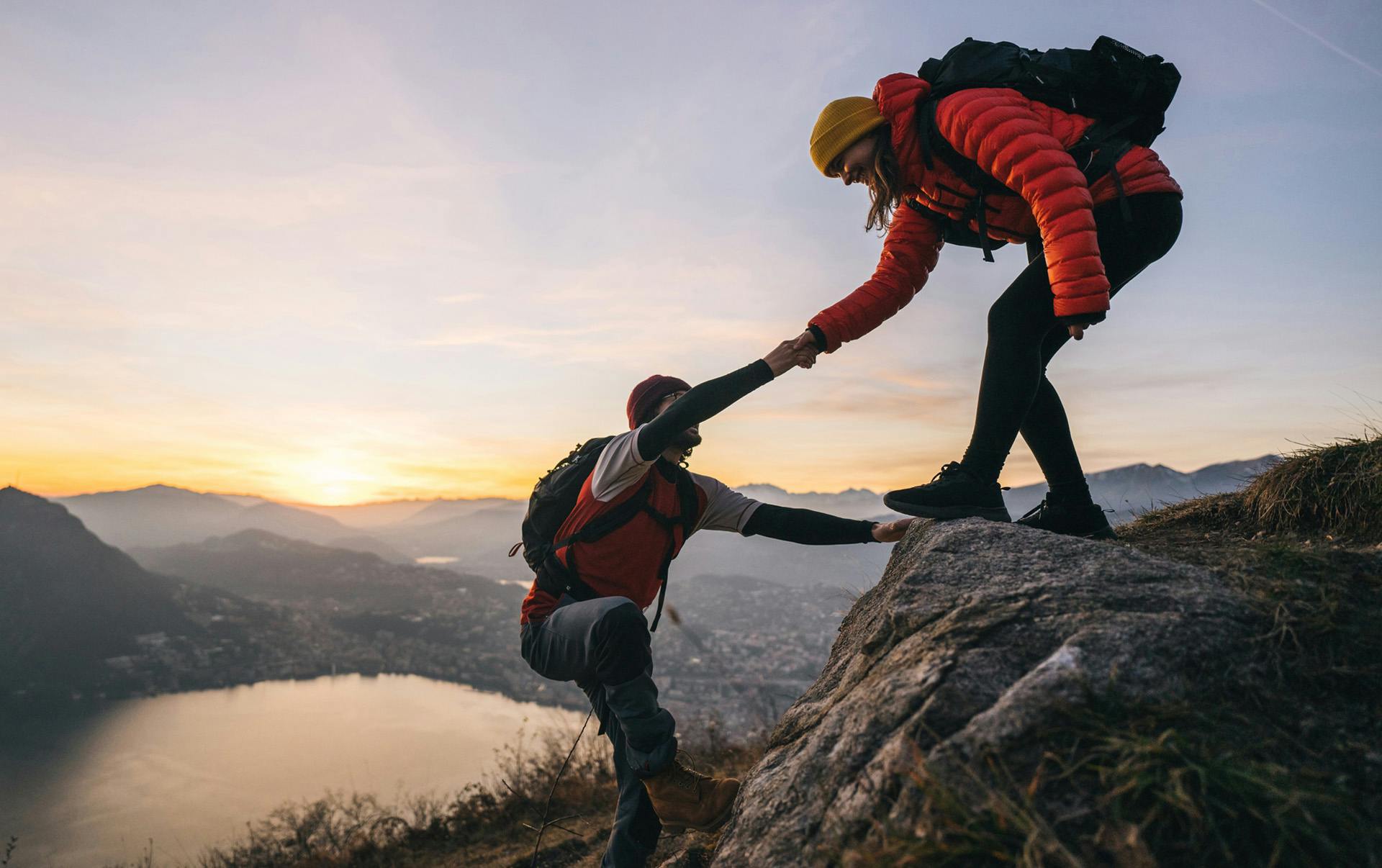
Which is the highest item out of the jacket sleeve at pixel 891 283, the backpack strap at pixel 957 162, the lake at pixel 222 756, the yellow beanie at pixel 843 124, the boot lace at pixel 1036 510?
the yellow beanie at pixel 843 124

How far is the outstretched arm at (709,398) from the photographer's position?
2846 mm

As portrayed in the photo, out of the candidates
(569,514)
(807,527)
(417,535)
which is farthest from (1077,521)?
(417,535)

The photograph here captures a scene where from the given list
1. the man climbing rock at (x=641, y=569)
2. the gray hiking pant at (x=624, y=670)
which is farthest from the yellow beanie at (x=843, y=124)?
the gray hiking pant at (x=624, y=670)

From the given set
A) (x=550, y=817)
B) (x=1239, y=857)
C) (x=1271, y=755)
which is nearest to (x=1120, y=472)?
(x=1271, y=755)

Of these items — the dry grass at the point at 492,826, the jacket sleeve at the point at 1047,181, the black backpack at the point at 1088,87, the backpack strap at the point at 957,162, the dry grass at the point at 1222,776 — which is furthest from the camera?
the dry grass at the point at 492,826

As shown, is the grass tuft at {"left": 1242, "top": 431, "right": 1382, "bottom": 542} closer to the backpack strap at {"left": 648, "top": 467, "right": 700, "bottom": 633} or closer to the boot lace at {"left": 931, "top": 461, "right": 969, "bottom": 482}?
the boot lace at {"left": 931, "top": 461, "right": 969, "bottom": 482}

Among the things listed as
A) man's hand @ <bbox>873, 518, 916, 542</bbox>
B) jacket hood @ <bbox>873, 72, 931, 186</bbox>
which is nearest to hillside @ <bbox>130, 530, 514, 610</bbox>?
man's hand @ <bbox>873, 518, 916, 542</bbox>

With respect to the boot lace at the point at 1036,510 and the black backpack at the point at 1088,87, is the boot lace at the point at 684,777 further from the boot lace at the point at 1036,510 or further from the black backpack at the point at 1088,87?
the black backpack at the point at 1088,87

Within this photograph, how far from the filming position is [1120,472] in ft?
15.9

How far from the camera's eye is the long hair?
2.58m

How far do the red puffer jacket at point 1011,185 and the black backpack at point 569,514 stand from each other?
1.23 m

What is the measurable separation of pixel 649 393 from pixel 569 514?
88 cm

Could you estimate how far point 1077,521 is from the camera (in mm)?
2758

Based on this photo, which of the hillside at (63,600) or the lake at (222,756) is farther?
the hillside at (63,600)
